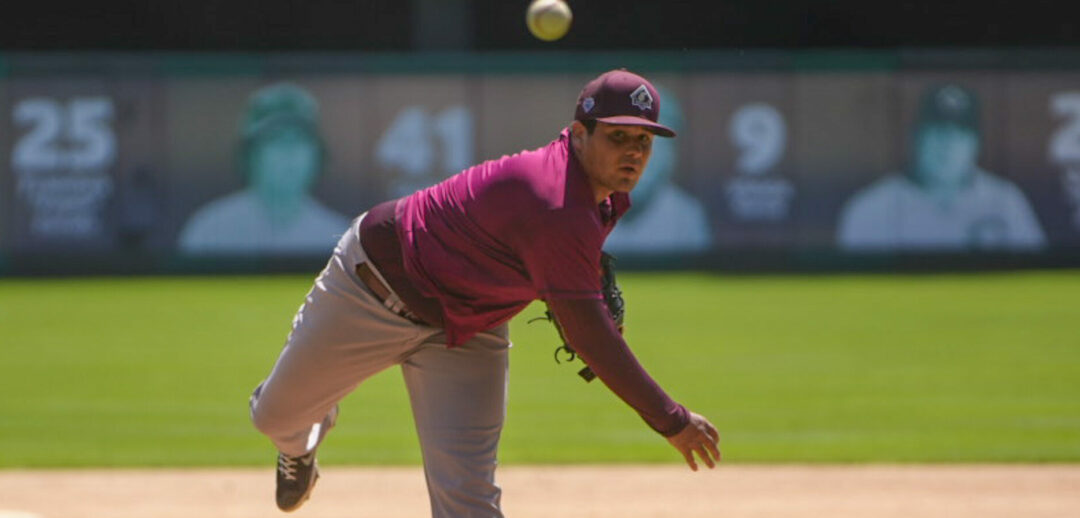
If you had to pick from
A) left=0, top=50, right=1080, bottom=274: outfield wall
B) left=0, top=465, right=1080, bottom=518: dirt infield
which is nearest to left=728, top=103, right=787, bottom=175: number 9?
left=0, top=50, right=1080, bottom=274: outfield wall

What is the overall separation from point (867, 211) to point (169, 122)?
9670mm

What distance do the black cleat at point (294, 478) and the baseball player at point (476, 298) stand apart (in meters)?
0.16

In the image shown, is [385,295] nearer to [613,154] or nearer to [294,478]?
[613,154]

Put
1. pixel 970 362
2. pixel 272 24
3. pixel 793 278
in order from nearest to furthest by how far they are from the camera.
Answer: pixel 970 362 < pixel 793 278 < pixel 272 24

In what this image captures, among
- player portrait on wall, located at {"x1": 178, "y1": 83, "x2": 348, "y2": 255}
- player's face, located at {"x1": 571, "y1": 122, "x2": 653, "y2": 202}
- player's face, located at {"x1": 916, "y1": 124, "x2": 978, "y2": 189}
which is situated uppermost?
player's face, located at {"x1": 571, "y1": 122, "x2": 653, "y2": 202}

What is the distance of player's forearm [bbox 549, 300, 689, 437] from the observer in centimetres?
445

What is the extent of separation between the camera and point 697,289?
1902cm

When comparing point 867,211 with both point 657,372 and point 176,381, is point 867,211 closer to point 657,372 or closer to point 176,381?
point 657,372

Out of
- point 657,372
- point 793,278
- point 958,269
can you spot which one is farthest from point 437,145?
point 657,372

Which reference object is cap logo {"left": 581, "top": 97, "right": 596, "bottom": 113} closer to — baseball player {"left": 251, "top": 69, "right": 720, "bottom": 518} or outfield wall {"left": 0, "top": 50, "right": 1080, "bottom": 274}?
baseball player {"left": 251, "top": 69, "right": 720, "bottom": 518}

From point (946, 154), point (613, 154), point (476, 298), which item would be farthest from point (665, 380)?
point (946, 154)

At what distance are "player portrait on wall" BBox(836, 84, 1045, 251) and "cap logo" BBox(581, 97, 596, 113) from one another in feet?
56.7

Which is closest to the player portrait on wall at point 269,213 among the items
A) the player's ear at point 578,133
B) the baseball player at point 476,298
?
the baseball player at point 476,298

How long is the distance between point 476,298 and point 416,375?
0.40 metres
